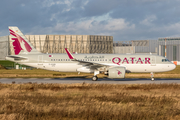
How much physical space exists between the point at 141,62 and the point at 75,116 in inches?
932

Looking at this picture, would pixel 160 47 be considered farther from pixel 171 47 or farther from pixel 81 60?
pixel 81 60

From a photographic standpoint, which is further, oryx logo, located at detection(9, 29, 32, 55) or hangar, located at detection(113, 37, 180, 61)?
hangar, located at detection(113, 37, 180, 61)

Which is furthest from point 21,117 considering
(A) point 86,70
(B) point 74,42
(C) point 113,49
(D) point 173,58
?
(C) point 113,49

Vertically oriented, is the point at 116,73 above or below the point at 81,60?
below

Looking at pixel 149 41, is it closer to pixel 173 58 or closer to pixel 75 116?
pixel 173 58

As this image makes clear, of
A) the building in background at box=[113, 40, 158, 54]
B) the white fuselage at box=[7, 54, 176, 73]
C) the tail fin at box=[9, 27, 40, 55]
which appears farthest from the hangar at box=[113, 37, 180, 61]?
the tail fin at box=[9, 27, 40, 55]

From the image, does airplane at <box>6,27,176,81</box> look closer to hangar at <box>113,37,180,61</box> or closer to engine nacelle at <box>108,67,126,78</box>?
engine nacelle at <box>108,67,126,78</box>

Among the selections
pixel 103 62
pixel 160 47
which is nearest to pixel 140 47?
pixel 160 47

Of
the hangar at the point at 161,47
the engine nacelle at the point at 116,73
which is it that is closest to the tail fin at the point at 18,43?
the engine nacelle at the point at 116,73

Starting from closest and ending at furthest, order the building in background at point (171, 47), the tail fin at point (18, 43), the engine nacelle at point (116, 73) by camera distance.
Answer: the engine nacelle at point (116, 73) < the tail fin at point (18, 43) < the building in background at point (171, 47)

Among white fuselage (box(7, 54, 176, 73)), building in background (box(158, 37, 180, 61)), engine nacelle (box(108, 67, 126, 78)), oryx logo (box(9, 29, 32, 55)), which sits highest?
building in background (box(158, 37, 180, 61))

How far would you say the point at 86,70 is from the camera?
32.2 metres

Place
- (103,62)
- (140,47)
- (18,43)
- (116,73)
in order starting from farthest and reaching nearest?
1. (140,47)
2. (18,43)
3. (103,62)
4. (116,73)

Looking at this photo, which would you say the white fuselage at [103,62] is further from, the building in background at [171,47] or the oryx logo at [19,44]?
the building in background at [171,47]
